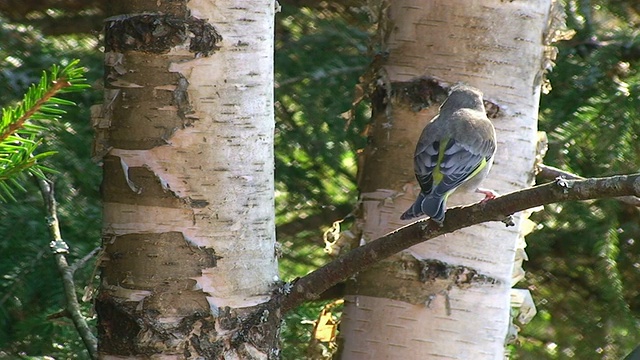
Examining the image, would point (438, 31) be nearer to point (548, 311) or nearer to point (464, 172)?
point (464, 172)

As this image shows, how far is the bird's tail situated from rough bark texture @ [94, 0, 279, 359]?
37 centimetres

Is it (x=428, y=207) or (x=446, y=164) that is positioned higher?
(x=428, y=207)

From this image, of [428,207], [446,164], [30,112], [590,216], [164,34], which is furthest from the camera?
[590,216]

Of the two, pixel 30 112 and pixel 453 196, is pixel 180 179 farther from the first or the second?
pixel 453 196

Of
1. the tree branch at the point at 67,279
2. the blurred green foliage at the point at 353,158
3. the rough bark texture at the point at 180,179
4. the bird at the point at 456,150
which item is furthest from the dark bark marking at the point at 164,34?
the blurred green foliage at the point at 353,158

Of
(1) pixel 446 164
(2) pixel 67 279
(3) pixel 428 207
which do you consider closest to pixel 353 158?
(1) pixel 446 164

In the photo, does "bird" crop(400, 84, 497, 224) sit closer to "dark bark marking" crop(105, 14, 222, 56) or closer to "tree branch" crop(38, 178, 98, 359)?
"dark bark marking" crop(105, 14, 222, 56)

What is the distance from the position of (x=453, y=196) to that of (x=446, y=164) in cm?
8

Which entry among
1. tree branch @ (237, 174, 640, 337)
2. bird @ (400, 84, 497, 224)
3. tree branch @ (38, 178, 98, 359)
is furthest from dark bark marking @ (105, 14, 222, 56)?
bird @ (400, 84, 497, 224)

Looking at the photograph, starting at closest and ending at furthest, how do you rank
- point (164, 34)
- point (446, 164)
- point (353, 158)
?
point (164, 34)
point (446, 164)
point (353, 158)

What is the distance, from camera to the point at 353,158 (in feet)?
9.73

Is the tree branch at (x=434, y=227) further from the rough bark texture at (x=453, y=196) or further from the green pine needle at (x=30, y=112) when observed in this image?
the green pine needle at (x=30, y=112)

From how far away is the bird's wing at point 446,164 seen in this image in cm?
187

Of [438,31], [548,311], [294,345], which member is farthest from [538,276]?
[438,31]
